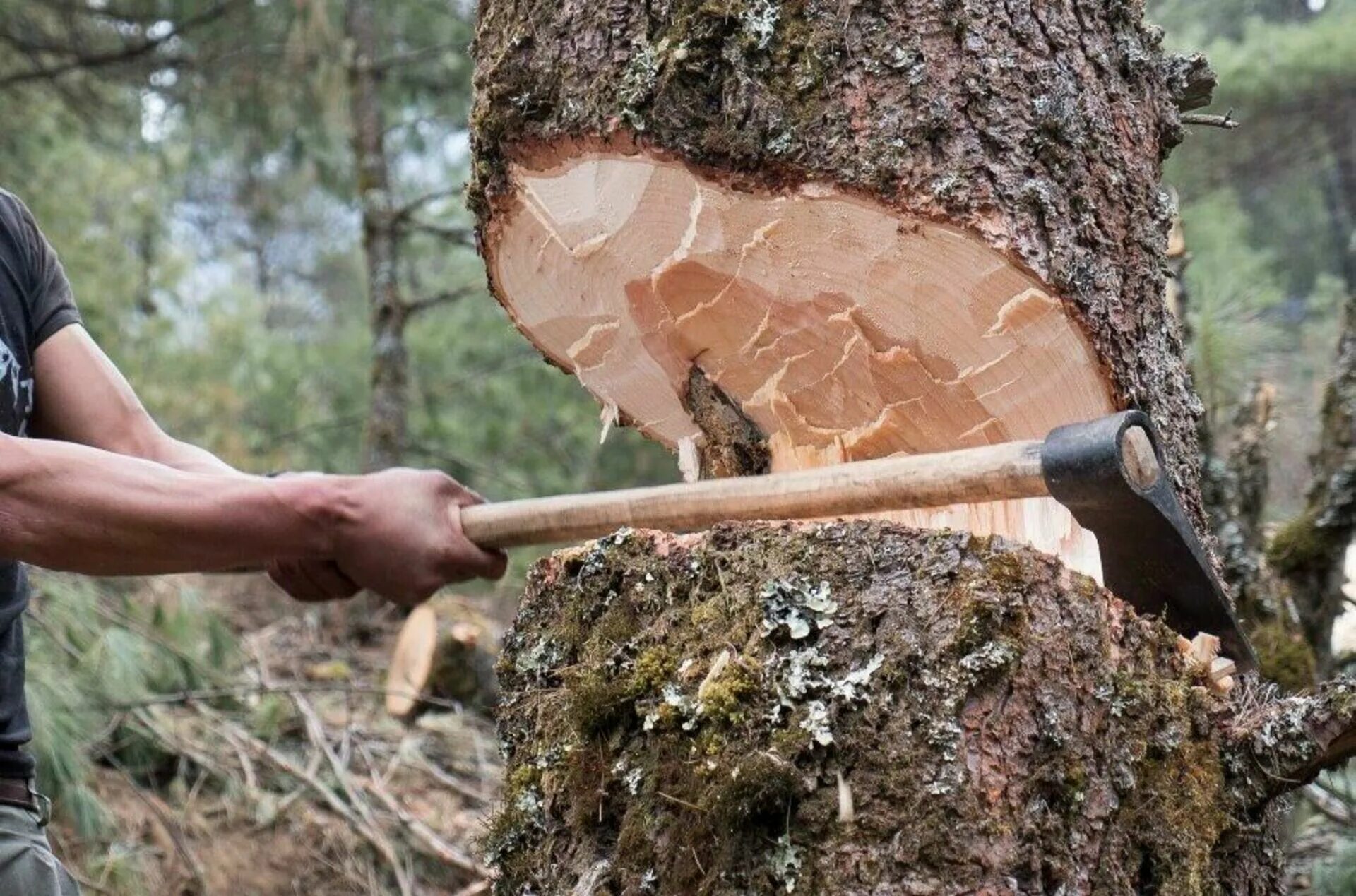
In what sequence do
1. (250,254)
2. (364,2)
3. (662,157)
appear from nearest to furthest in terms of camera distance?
(662,157)
(364,2)
(250,254)

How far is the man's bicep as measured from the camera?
2.10 metres

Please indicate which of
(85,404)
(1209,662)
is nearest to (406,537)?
(85,404)

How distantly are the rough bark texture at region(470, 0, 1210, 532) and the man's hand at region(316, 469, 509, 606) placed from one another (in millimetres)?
522

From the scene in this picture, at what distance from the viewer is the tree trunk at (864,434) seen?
4.32 ft

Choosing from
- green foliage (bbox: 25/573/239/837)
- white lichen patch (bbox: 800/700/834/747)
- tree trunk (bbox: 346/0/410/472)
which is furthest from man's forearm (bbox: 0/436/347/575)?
tree trunk (bbox: 346/0/410/472)

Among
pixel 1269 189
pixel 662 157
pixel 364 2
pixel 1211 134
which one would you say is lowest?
pixel 662 157

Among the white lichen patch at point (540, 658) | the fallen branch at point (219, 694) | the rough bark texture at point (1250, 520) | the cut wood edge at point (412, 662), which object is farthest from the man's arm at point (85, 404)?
the cut wood edge at point (412, 662)

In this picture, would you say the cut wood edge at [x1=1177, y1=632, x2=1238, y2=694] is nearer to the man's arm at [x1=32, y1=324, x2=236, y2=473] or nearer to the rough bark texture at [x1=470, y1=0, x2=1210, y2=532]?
the rough bark texture at [x1=470, y1=0, x2=1210, y2=532]

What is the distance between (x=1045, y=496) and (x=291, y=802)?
2.97 metres

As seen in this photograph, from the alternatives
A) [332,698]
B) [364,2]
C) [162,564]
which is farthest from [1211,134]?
[162,564]

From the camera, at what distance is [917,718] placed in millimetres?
1309

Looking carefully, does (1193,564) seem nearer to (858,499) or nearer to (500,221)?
(858,499)

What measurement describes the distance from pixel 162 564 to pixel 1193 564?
4.32 ft

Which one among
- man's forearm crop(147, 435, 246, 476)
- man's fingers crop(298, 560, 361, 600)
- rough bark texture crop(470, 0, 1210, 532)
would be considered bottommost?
man's fingers crop(298, 560, 361, 600)
